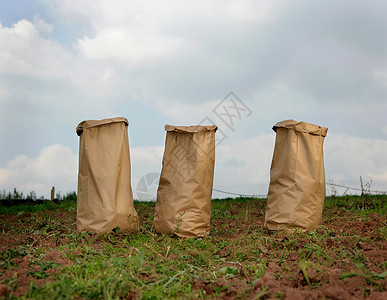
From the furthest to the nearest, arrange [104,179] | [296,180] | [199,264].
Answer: [296,180] < [104,179] < [199,264]

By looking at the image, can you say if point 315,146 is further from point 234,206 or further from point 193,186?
point 234,206

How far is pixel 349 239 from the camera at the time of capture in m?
3.34

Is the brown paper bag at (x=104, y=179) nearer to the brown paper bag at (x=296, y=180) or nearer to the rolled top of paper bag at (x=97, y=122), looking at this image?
the rolled top of paper bag at (x=97, y=122)

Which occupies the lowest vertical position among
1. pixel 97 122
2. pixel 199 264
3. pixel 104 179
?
pixel 199 264

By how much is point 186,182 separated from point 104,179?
2.56 feet

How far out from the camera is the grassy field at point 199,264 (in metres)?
1.93

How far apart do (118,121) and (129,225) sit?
40.2 inches

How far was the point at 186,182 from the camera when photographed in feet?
11.8

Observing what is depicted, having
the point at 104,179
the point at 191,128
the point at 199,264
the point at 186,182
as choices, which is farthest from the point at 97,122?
the point at 199,264

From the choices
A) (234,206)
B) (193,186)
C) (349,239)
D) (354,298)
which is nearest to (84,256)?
(193,186)

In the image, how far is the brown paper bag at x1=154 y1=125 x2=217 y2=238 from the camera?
359 centimetres

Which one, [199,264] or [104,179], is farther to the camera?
[104,179]

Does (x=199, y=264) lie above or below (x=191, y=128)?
below

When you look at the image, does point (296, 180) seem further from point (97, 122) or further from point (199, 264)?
point (97, 122)
